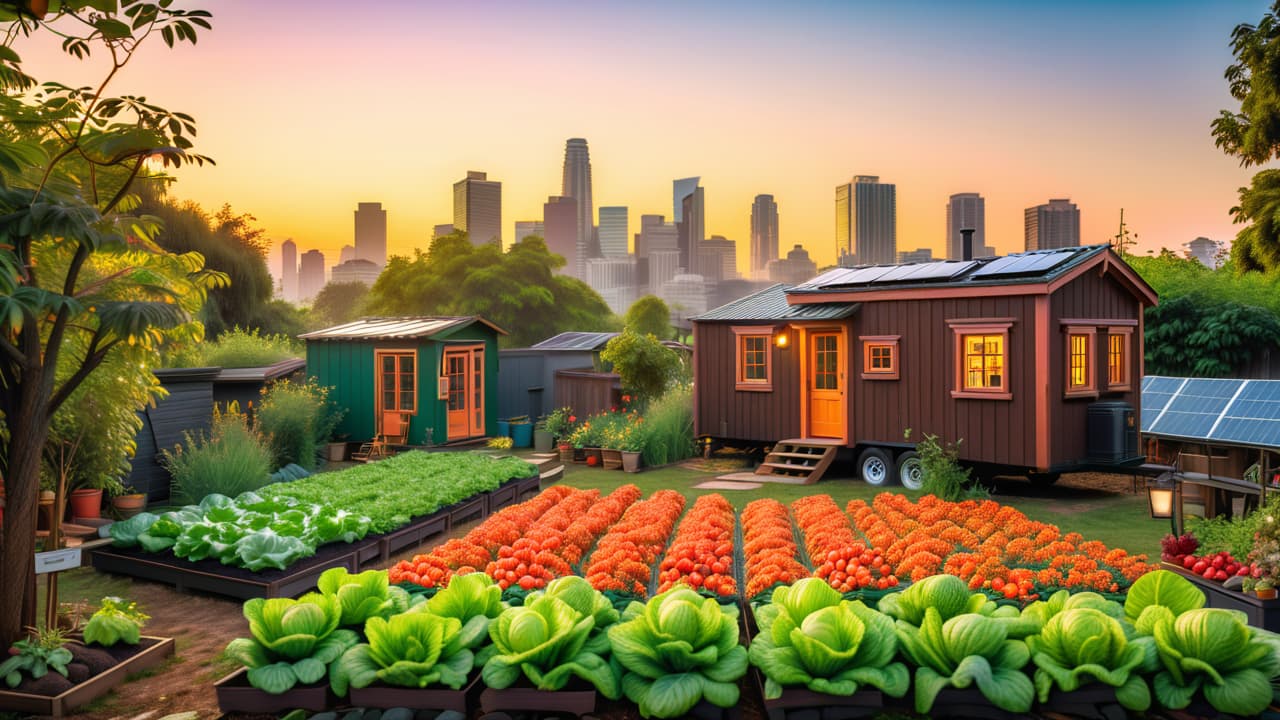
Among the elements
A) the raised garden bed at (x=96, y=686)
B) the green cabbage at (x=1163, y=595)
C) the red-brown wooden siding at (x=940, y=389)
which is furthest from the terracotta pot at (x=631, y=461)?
the green cabbage at (x=1163, y=595)

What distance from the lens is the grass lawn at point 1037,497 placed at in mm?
9555

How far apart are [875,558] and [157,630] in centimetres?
524

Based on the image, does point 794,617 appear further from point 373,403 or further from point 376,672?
point 373,403

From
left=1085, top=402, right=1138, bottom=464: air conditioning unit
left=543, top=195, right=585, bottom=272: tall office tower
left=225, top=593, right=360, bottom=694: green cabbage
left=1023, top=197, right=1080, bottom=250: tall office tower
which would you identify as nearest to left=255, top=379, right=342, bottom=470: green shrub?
left=225, top=593, right=360, bottom=694: green cabbage

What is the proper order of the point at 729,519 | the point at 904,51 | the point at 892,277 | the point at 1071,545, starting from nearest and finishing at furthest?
the point at 1071,545
the point at 729,519
the point at 892,277
the point at 904,51

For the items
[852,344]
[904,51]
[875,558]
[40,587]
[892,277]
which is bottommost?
[40,587]

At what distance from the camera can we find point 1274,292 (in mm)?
17547

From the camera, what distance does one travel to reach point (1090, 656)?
163 inches

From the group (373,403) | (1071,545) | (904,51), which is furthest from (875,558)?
(904,51)

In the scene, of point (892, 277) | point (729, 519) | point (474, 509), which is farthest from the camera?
point (892, 277)

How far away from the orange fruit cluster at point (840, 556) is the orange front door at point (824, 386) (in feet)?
18.8

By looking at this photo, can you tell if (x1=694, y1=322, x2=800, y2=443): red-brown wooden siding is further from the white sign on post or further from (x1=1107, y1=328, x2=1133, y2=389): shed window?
the white sign on post

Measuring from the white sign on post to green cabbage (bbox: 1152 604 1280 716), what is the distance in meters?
5.78

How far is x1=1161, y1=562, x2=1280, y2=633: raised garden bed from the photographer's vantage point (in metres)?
5.20
